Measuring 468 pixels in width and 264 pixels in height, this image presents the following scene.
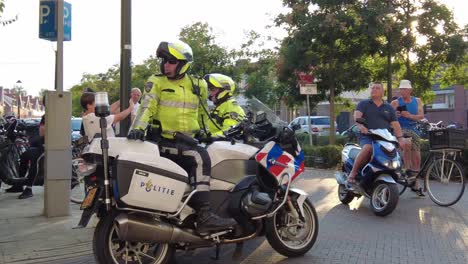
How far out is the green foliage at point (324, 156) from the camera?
13.3 meters

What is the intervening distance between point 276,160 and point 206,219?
3.08 ft

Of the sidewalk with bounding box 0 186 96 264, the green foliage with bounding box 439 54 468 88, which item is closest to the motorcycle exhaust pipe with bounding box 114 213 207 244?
the sidewalk with bounding box 0 186 96 264

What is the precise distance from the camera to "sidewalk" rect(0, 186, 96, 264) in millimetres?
5316

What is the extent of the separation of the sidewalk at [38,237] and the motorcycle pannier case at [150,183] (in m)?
1.49

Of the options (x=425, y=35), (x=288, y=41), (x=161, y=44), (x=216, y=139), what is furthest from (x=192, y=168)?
(x=425, y=35)

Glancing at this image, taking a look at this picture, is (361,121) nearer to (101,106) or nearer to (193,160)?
(193,160)

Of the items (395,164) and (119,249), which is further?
(395,164)

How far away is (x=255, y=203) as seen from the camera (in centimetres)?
492

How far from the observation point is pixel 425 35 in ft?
50.3

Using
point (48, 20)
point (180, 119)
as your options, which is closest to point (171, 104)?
point (180, 119)

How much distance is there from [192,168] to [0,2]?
17.2ft

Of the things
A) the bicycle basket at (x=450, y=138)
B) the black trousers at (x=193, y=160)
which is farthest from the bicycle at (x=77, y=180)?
the bicycle basket at (x=450, y=138)

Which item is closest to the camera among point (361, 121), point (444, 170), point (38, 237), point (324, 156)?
point (38, 237)

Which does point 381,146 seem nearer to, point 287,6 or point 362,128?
point 362,128
